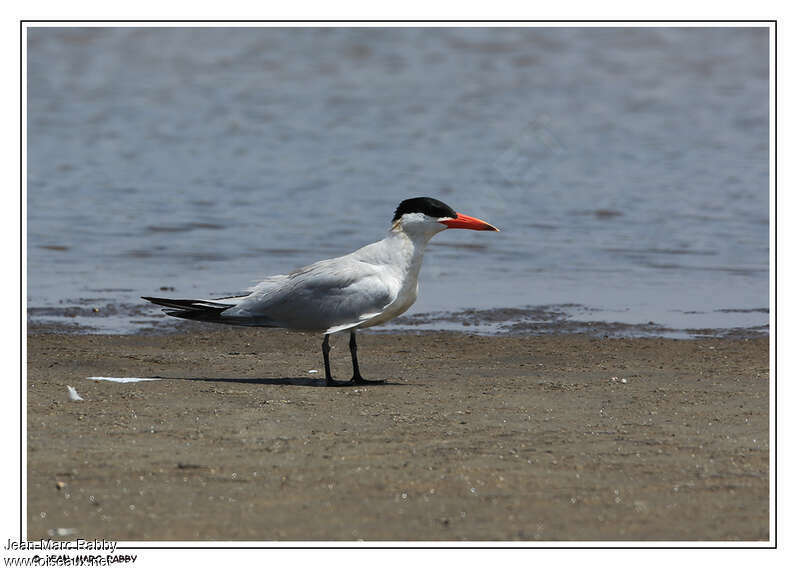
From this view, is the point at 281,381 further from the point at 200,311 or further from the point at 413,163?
the point at 413,163

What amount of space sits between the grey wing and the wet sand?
1.25 ft

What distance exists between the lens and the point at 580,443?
225 inches

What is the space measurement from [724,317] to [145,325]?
173 inches

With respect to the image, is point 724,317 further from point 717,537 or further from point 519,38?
point 519,38

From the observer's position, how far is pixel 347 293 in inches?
290

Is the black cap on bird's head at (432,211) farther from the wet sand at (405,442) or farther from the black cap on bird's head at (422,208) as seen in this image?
the wet sand at (405,442)

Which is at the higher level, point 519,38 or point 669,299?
point 519,38

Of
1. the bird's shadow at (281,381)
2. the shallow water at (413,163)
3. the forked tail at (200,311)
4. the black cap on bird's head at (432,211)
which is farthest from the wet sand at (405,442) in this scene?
the shallow water at (413,163)

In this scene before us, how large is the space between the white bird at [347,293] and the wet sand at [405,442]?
359 millimetres

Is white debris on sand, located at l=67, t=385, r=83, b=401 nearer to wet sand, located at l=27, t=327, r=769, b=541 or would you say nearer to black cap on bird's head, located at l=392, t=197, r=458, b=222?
wet sand, located at l=27, t=327, r=769, b=541

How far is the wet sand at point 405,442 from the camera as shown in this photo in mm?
4531

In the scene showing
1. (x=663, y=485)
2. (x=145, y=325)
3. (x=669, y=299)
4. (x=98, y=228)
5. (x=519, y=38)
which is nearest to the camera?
(x=663, y=485)

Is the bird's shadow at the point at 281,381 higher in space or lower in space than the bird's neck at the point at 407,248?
lower
